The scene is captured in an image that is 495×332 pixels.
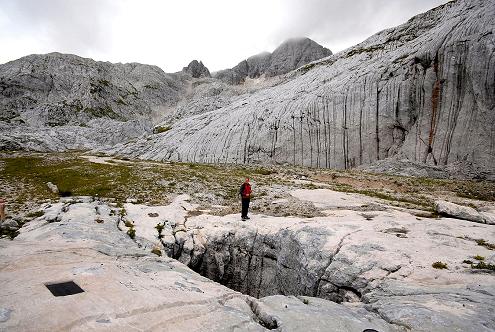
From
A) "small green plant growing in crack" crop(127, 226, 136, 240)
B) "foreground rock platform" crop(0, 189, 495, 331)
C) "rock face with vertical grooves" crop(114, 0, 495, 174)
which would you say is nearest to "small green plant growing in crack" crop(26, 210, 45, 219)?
"foreground rock platform" crop(0, 189, 495, 331)

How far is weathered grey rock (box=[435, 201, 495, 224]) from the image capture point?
87.5 ft

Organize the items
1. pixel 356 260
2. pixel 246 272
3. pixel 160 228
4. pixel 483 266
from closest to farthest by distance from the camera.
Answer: pixel 483 266
pixel 356 260
pixel 246 272
pixel 160 228

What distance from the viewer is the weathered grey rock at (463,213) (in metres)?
26.7

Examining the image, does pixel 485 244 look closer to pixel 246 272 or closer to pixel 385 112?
pixel 246 272

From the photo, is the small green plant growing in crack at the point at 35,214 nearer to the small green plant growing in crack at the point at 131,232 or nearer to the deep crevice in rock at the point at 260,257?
the small green plant growing in crack at the point at 131,232

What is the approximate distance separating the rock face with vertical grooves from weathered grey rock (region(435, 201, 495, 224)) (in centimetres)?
4267

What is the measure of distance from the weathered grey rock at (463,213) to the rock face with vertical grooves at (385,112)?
42.7 metres

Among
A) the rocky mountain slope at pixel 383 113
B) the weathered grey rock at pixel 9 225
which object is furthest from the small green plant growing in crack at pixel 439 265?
the rocky mountain slope at pixel 383 113

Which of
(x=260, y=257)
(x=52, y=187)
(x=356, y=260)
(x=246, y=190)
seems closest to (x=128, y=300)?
(x=356, y=260)

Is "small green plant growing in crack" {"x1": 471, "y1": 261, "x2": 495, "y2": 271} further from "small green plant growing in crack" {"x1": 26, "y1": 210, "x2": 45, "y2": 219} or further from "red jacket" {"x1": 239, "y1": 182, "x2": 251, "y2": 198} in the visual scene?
"small green plant growing in crack" {"x1": 26, "y1": 210, "x2": 45, "y2": 219}

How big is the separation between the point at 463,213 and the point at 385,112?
5299cm

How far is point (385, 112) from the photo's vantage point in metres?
76.1

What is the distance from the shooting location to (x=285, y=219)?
87.9 feet

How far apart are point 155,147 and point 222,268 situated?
278ft
